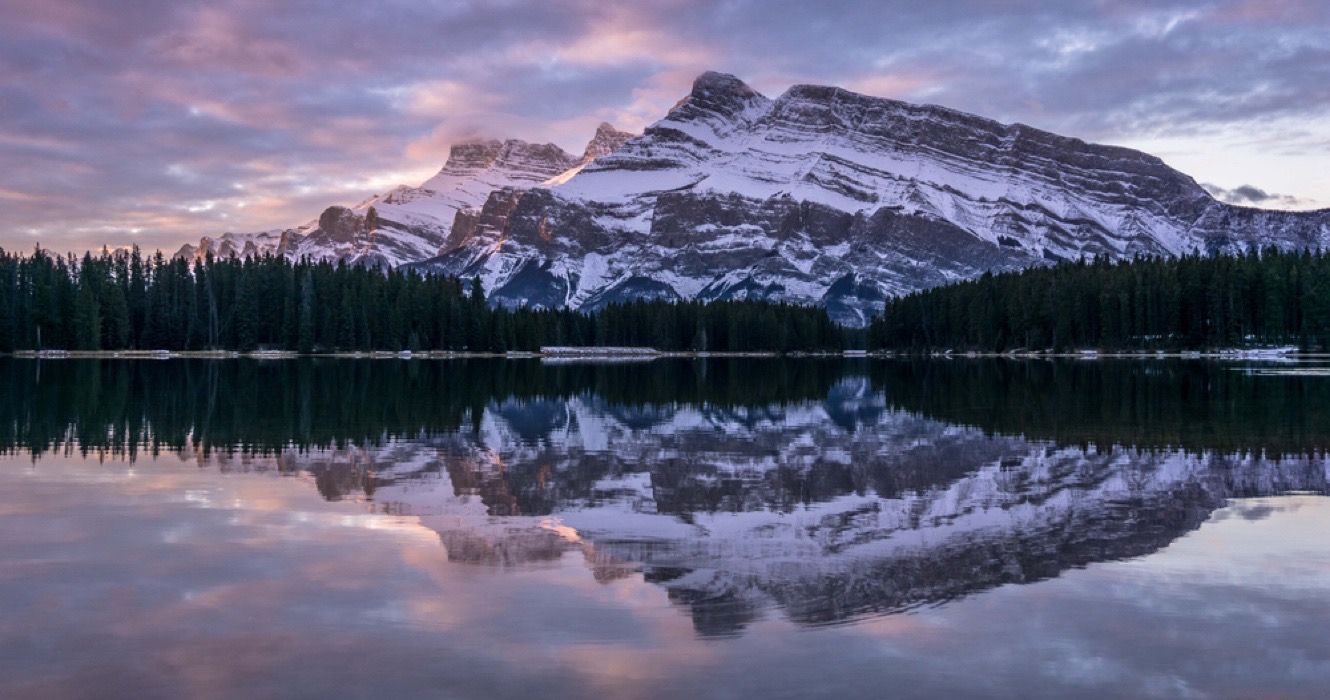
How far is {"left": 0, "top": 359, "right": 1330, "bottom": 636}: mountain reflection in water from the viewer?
59.9 feet

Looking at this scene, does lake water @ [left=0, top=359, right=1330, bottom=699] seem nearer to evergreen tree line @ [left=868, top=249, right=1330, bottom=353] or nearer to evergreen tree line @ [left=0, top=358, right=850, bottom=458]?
evergreen tree line @ [left=0, top=358, right=850, bottom=458]

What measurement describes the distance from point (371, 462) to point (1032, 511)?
19198 mm

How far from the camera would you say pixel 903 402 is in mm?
64938

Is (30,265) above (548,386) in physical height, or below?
above

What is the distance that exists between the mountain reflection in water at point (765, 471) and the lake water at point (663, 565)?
0.17m

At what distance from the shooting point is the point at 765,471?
30859 mm

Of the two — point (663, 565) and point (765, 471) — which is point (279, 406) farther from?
point (663, 565)

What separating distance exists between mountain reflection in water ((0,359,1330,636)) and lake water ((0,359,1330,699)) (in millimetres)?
170

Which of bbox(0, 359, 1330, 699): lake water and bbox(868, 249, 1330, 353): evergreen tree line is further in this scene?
bbox(868, 249, 1330, 353): evergreen tree line

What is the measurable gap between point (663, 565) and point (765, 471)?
13.0 m

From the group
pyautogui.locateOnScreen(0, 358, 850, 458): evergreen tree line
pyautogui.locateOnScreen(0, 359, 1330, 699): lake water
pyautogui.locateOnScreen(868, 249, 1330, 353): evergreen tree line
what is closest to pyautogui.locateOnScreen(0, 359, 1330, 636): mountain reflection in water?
pyautogui.locateOnScreen(0, 359, 1330, 699): lake water

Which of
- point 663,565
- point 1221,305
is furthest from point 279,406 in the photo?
point 1221,305

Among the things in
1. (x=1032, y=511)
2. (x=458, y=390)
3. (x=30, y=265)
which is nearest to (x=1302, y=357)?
(x=458, y=390)

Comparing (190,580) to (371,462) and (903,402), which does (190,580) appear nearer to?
(371,462)
